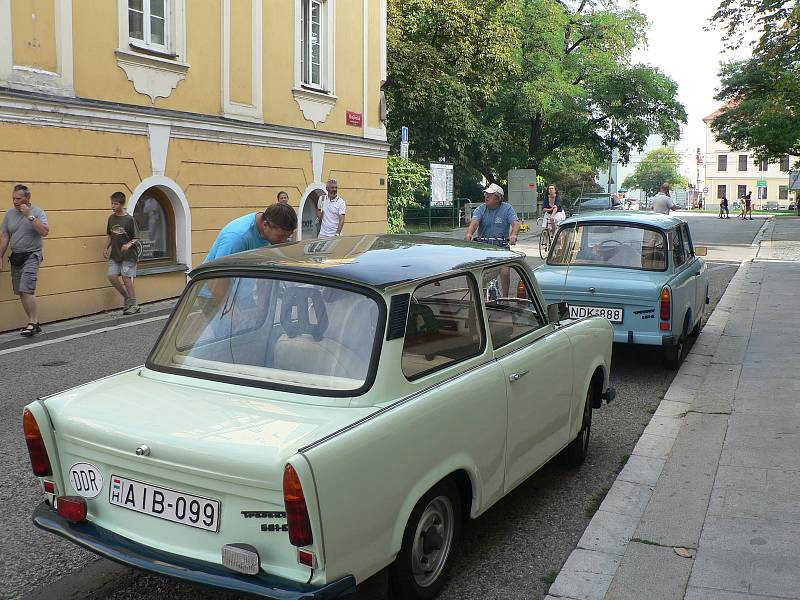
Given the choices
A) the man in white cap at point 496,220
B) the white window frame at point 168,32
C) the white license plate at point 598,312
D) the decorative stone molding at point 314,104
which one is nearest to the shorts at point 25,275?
the white window frame at point 168,32

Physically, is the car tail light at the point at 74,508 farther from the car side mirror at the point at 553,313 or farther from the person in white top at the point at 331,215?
the person in white top at the point at 331,215

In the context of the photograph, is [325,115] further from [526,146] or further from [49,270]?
[526,146]

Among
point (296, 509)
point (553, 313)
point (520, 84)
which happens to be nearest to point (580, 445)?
point (553, 313)

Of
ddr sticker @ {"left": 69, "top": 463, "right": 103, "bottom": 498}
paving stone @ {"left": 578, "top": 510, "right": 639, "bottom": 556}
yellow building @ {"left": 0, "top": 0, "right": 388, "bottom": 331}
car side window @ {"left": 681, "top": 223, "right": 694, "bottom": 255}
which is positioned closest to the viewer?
ddr sticker @ {"left": 69, "top": 463, "right": 103, "bottom": 498}

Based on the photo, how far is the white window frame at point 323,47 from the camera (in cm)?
1800

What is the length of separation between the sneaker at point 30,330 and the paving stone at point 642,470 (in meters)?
8.06

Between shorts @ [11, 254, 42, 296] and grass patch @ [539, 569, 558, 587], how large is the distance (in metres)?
8.72

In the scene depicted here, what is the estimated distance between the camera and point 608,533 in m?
4.57

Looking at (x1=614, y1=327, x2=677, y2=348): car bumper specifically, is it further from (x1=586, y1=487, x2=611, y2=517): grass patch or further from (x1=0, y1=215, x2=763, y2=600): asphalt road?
(x1=586, y1=487, x2=611, y2=517): grass patch

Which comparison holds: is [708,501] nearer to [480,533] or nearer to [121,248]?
[480,533]

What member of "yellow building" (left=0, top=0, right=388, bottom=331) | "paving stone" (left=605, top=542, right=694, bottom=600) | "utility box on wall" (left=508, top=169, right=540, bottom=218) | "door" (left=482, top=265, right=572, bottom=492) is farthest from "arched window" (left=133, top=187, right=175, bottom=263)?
"utility box on wall" (left=508, top=169, right=540, bottom=218)

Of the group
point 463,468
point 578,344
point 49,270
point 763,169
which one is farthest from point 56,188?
point 763,169

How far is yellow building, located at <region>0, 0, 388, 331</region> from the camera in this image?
1173cm

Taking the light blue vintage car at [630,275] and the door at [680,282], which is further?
the door at [680,282]
